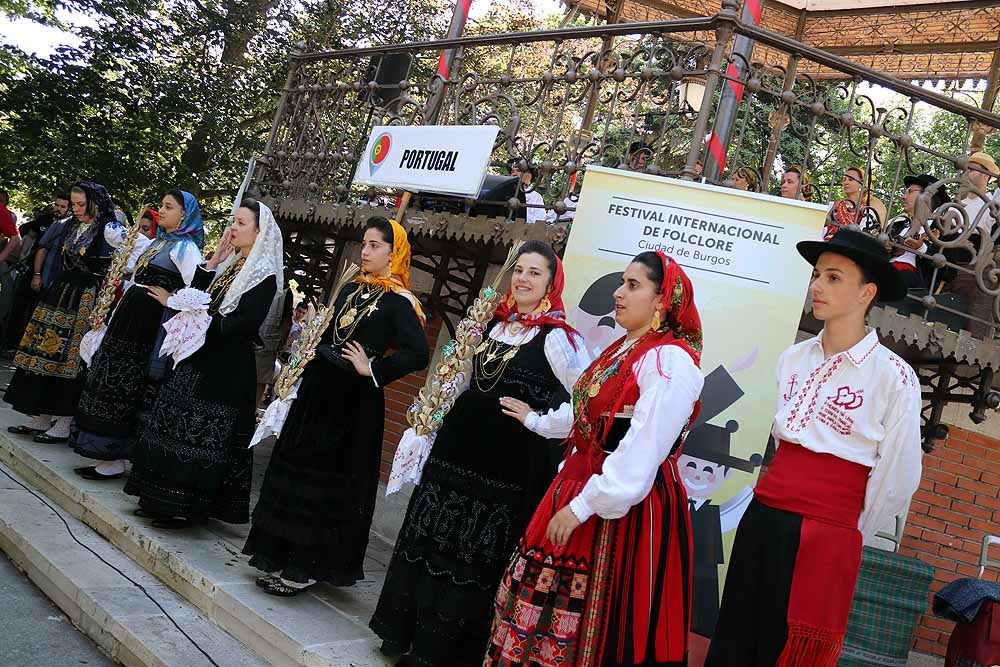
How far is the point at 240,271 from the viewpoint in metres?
4.99

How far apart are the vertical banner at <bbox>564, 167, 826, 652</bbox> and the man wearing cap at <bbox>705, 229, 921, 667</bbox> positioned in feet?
2.56

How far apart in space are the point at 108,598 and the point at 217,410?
3.89 feet

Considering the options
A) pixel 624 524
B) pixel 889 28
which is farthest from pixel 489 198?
pixel 889 28

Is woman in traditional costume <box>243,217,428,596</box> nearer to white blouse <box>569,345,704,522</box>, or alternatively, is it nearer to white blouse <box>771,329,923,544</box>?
white blouse <box>569,345,704,522</box>

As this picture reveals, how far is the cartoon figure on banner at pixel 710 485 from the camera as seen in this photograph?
3643 millimetres

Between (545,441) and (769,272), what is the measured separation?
1.23 metres

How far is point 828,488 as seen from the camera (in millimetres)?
2742

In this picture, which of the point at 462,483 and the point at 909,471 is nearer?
the point at 909,471

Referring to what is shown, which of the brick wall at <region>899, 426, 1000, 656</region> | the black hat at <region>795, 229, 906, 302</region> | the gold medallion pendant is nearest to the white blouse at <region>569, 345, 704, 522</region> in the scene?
the black hat at <region>795, 229, 906, 302</region>

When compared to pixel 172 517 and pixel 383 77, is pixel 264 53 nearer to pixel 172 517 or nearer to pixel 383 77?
pixel 383 77

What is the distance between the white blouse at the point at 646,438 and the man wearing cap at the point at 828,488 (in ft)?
1.17

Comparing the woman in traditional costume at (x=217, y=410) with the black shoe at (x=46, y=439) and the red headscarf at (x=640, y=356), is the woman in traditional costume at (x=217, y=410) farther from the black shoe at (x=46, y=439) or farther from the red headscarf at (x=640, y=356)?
the red headscarf at (x=640, y=356)

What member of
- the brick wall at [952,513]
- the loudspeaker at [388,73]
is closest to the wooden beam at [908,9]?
the brick wall at [952,513]

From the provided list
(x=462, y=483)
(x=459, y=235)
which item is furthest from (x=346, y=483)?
(x=459, y=235)
